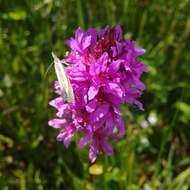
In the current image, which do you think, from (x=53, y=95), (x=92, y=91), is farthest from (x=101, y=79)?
(x=53, y=95)

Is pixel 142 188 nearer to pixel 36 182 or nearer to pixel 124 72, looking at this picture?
pixel 36 182

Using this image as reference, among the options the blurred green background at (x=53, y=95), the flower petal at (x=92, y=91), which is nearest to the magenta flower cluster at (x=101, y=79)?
the flower petal at (x=92, y=91)

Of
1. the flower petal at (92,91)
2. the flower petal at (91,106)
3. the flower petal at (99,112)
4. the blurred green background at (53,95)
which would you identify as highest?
the flower petal at (92,91)

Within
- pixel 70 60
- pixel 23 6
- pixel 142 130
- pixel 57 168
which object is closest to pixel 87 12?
pixel 23 6

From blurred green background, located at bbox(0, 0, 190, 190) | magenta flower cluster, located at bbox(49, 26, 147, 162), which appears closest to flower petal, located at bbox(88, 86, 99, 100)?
magenta flower cluster, located at bbox(49, 26, 147, 162)

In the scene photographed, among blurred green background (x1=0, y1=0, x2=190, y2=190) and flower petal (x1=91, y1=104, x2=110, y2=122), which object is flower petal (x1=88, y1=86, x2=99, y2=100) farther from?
blurred green background (x1=0, y1=0, x2=190, y2=190)

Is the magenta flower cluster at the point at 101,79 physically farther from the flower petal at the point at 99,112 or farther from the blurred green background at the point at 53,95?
the blurred green background at the point at 53,95
